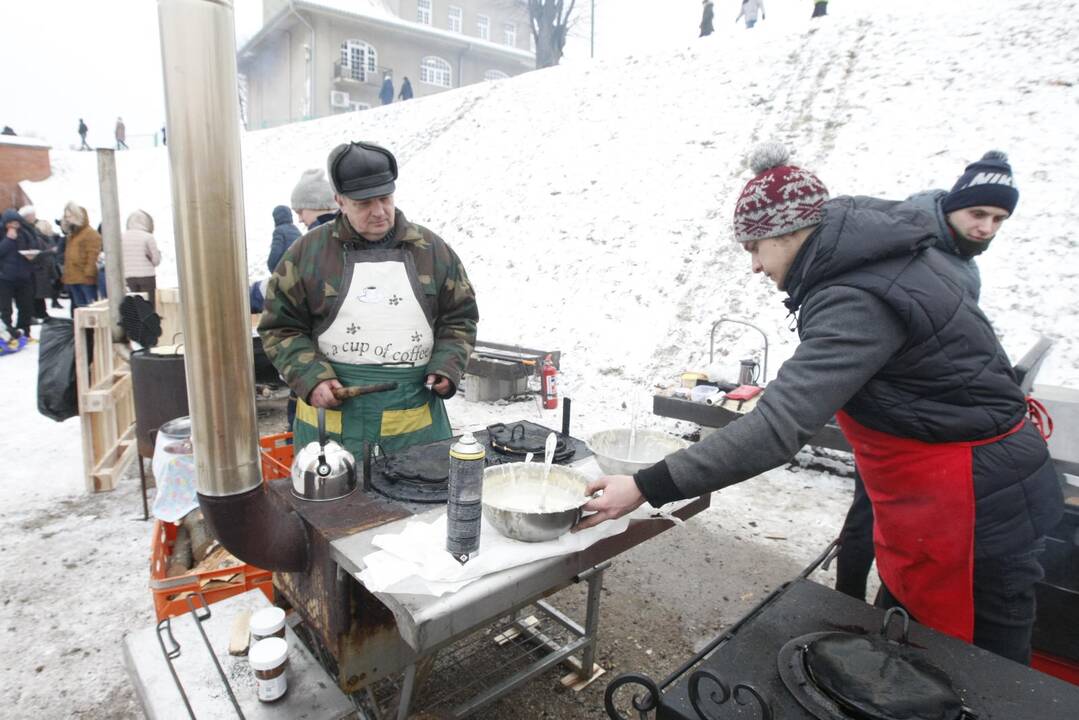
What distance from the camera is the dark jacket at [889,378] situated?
149 centimetres

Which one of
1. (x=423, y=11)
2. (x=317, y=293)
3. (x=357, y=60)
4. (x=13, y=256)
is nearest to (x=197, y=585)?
(x=317, y=293)

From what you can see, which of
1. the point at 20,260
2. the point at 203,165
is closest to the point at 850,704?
the point at 203,165

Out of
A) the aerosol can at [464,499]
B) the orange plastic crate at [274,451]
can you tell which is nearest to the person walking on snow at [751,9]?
the orange plastic crate at [274,451]

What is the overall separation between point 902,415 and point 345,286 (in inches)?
81.9

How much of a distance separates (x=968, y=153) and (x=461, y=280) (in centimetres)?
857

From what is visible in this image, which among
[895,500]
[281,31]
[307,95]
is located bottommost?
[895,500]

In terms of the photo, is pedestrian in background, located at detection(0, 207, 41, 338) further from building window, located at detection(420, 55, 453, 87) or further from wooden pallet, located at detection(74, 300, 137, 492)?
building window, located at detection(420, 55, 453, 87)

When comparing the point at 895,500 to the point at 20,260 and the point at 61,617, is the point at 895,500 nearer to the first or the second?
the point at 61,617

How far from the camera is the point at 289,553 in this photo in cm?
175

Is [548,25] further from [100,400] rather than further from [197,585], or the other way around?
[197,585]

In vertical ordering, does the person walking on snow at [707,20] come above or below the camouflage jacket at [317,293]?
above

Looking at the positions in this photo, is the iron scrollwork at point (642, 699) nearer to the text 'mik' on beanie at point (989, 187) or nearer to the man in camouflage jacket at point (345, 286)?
the man in camouflage jacket at point (345, 286)

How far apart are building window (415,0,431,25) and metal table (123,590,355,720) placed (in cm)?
3995

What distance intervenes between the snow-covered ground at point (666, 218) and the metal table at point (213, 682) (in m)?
1.11
